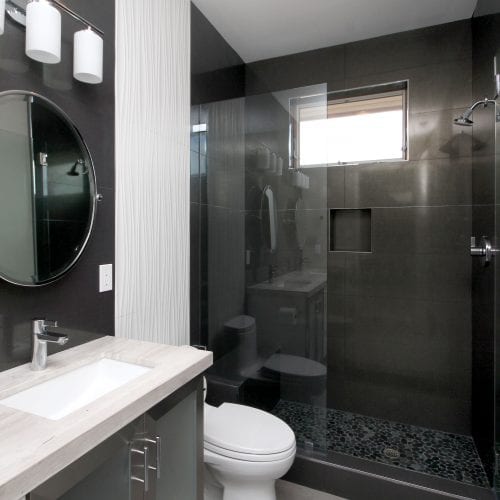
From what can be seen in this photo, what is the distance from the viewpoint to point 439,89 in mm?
2311

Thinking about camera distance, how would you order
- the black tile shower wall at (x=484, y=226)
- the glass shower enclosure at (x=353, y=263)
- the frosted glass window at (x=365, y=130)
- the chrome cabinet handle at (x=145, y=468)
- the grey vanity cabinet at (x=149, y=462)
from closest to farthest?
the grey vanity cabinet at (x=149, y=462) < the chrome cabinet handle at (x=145, y=468) < the black tile shower wall at (x=484, y=226) < the glass shower enclosure at (x=353, y=263) < the frosted glass window at (x=365, y=130)

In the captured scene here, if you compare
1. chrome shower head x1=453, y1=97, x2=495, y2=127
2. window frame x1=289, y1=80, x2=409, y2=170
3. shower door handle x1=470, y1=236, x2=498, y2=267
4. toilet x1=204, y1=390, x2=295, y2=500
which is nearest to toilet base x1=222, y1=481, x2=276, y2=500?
toilet x1=204, y1=390, x2=295, y2=500

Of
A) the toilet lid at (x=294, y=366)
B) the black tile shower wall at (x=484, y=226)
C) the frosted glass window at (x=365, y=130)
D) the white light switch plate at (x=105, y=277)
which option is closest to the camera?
the white light switch plate at (x=105, y=277)

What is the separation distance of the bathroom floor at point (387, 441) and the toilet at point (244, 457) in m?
0.57

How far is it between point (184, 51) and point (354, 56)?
1.26m

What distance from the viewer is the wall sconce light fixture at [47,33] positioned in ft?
3.51

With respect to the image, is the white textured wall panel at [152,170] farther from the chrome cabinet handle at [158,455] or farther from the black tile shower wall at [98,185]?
the chrome cabinet handle at [158,455]

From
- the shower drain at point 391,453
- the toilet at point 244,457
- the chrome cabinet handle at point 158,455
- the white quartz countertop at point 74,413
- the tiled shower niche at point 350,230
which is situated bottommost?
the shower drain at point 391,453

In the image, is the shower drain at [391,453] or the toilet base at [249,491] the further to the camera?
the shower drain at [391,453]

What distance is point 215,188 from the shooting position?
2307mm

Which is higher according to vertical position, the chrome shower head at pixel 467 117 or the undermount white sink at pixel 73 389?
the chrome shower head at pixel 467 117

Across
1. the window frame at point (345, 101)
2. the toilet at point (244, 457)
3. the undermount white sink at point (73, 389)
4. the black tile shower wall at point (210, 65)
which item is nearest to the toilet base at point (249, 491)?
the toilet at point (244, 457)

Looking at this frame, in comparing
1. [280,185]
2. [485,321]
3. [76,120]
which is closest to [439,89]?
[280,185]

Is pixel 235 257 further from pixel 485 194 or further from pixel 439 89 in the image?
pixel 439 89
